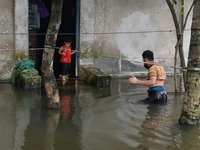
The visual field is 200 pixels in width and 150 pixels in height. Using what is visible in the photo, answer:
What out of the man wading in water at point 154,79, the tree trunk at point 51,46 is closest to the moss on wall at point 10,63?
the tree trunk at point 51,46

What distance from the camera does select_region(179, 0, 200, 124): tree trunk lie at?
242 inches

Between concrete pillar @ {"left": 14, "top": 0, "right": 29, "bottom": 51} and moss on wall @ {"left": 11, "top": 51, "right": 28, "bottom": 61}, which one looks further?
moss on wall @ {"left": 11, "top": 51, "right": 28, "bottom": 61}

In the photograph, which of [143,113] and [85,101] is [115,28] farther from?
[143,113]

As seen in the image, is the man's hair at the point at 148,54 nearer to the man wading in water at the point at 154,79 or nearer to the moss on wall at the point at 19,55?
the man wading in water at the point at 154,79

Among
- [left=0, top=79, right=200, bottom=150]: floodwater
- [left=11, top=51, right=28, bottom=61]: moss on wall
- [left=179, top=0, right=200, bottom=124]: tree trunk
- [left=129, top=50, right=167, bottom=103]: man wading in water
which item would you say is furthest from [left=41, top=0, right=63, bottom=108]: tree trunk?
[left=11, top=51, right=28, bottom=61]: moss on wall

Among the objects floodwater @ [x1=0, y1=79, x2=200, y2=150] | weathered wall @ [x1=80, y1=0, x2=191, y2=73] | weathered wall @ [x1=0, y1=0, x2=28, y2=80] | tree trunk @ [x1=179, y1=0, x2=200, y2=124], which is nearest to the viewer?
floodwater @ [x1=0, y1=79, x2=200, y2=150]

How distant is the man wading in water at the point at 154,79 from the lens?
7.86 meters

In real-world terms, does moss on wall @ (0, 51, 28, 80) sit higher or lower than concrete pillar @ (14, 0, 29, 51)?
lower

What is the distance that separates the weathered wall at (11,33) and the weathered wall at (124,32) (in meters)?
1.63

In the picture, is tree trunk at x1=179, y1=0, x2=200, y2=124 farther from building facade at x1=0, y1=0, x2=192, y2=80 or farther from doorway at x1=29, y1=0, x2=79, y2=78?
doorway at x1=29, y1=0, x2=79, y2=78

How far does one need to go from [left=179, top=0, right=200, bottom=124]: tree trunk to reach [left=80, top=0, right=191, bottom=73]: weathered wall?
534 cm

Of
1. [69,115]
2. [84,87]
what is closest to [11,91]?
[84,87]

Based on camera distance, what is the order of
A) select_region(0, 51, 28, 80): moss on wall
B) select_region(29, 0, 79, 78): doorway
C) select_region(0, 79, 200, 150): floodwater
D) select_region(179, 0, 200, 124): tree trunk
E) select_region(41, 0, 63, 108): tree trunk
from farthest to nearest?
select_region(29, 0, 79, 78): doorway, select_region(0, 51, 28, 80): moss on wall, select_region(41, 0, 63, 108): tree trunk, select_region(179, 0, 200, 124): tree trunk, select_region(0, 79, 200, 150): floodwater

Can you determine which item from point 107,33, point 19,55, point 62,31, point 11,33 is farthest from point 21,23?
point 107,33
